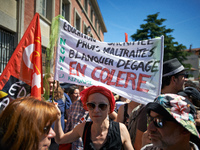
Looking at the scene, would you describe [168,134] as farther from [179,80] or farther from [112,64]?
[112,64]

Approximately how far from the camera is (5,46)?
5.42 meters

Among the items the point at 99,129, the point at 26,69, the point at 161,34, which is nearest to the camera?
the point at 99,129

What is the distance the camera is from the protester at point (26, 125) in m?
0.94

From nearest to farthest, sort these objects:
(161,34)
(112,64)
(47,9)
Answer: (112,64)
(47,9)
(161,34)

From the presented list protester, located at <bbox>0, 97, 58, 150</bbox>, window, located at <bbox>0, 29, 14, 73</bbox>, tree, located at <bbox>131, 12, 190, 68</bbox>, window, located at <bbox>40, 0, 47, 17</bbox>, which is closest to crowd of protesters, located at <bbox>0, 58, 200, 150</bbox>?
protester, located at <bbox>0, 97, 58, 150</bbox>

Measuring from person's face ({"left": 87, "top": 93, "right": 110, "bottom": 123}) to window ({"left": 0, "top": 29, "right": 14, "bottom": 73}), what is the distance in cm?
501

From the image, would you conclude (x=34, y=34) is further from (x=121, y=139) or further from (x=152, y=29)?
(x=152, y=29)

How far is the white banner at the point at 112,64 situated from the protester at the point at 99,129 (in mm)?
486

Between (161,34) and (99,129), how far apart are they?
33.5m

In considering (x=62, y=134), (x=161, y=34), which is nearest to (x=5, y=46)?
(x=62, y=134)

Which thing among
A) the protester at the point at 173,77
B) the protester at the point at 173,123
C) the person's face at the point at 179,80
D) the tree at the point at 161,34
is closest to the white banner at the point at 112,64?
the protester at the point at 173,77

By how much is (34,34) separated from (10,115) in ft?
4.68

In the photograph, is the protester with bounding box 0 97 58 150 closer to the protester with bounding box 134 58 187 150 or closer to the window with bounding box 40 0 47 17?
the protester with bounding box 134 58 187 150

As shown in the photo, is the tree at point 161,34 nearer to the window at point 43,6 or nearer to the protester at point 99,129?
the window at point 43,6
